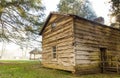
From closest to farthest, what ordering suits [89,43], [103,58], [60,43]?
A: 1. [89,43]
2. [60,43]
3. [103,58]

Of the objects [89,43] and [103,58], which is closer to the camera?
[89,43]

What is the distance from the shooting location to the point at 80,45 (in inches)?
599

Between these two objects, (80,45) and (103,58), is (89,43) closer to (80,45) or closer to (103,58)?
(80,45)

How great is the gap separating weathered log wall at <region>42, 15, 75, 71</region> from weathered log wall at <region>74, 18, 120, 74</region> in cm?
56

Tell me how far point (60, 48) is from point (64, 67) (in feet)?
6.73

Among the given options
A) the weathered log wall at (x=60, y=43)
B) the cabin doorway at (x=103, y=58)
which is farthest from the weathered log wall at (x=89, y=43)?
the weathered log wall at (x=60, y=43)

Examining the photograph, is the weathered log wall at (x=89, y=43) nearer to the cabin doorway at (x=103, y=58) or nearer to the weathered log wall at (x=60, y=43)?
the cabin doorway at (x=103, y=58)

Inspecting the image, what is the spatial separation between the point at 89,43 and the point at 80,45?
4.13 ft

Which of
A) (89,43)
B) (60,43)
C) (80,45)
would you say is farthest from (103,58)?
(60,43)

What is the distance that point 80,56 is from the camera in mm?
14969

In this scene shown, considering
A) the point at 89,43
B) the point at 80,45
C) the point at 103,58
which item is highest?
the point at 89,43

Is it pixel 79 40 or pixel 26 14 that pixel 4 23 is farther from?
pixel 79 40

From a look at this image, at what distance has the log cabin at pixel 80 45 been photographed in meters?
15.1

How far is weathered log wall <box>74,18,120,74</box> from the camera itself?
1506 cm
